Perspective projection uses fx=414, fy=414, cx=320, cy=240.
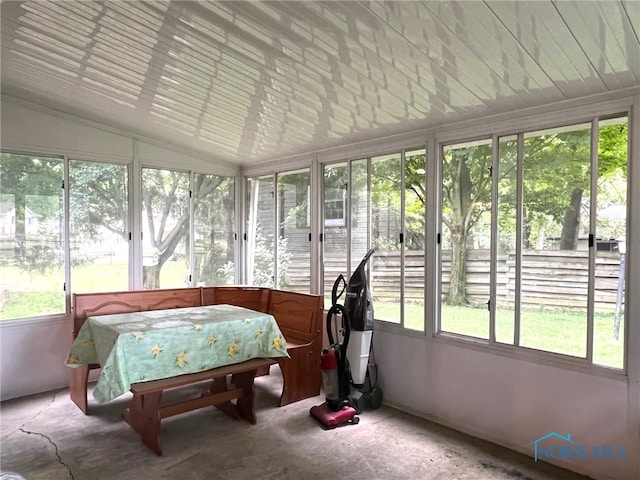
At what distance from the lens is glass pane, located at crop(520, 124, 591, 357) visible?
2.79 m

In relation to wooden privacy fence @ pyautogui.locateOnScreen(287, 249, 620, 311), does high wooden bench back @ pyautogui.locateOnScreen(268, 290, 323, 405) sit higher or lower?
lower

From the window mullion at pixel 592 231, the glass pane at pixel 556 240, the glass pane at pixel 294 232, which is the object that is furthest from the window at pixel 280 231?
the window mullion at pixel 592 231

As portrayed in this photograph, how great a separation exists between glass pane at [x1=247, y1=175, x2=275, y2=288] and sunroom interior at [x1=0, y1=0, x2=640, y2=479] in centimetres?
10

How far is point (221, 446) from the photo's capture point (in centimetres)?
303

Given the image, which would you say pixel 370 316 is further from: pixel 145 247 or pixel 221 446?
pixel 145 247

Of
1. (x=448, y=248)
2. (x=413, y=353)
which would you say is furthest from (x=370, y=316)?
(x=448, y=248)

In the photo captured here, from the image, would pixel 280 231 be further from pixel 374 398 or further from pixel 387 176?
pixel 374 398

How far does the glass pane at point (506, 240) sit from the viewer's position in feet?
10.2

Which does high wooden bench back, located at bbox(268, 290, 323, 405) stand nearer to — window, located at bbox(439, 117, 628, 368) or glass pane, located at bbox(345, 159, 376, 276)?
glass pane, located at bbox(345, 159, 376, 276)

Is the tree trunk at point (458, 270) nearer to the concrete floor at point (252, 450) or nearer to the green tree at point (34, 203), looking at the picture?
the concrete floor at point (252, 450)

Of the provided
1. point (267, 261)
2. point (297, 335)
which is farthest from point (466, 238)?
point (267, 261)

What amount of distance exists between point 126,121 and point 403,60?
3.23 metres

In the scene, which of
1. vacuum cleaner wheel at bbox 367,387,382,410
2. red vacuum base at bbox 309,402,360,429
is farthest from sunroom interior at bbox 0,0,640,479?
red vacuum base at bbox 309,402,360,429

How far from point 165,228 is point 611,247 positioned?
14.3 ft
